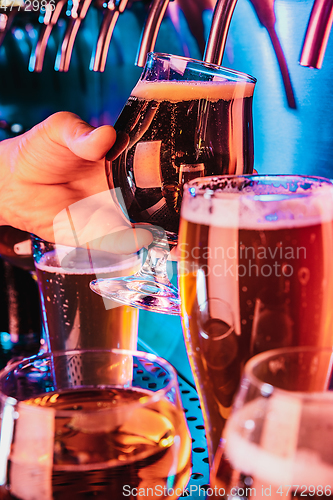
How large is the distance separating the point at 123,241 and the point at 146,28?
1.00 feet

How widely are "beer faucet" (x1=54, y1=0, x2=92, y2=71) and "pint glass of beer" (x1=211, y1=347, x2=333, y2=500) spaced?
2.86ft

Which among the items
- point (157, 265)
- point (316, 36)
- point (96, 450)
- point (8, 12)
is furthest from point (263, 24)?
point (8, 12)

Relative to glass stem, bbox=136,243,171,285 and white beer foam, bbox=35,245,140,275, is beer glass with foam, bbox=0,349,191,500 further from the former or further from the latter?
white beer foam, bbox=35,245,140,275

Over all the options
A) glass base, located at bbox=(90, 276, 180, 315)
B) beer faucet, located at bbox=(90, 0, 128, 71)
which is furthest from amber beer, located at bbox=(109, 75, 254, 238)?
beer faucet, located at bbox=(90, 0, 128, 71)

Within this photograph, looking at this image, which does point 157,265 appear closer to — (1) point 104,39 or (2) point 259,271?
(2) point 259,271

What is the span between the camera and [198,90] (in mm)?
538

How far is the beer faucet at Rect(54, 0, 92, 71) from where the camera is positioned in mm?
967

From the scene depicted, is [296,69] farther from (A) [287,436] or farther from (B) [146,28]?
(A) [287,436]

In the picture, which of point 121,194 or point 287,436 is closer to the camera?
point 287,436

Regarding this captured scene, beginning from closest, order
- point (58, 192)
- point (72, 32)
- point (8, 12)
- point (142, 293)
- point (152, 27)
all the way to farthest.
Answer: point (142, 293)
point (152, 27)
point (58, 192)
point (72, 32)
point (8, 12)

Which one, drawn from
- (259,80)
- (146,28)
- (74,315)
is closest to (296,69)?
(259,80)

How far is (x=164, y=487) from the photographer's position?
1.09 ft

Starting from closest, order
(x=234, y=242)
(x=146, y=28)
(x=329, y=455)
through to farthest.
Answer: (x=329, y=455), (x=234, y=242), (x=146, y=28)

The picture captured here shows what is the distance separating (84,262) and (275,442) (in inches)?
23.1
